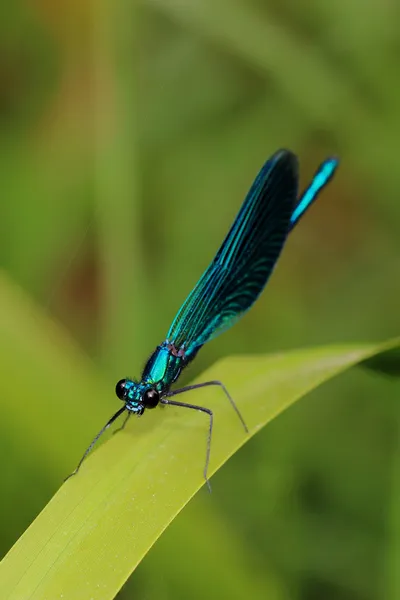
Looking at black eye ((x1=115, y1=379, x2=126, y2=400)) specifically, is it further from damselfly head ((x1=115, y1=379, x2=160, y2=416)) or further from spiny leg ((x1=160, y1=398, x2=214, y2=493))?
spiny leg ((x1=160, y1=398, x2=214, y2=493))

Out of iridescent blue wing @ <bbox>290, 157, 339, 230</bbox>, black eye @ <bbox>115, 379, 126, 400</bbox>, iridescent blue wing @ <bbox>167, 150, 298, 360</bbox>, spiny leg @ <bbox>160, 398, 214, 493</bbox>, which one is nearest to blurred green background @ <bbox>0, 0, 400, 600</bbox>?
black eye @ <bbox>115, 379, 126, 400</bbox>

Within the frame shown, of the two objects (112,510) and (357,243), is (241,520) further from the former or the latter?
(357,243)

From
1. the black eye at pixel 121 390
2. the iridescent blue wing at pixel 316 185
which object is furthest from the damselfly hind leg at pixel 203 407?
the iridescent blue wing at pixel 316 185

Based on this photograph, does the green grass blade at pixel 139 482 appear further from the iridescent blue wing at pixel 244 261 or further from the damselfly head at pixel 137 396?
the iridescent blue wing at pixel 244 261

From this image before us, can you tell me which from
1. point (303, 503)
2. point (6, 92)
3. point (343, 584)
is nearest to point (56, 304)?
point (6, 92)

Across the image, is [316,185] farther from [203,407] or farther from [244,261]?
[203,407]
